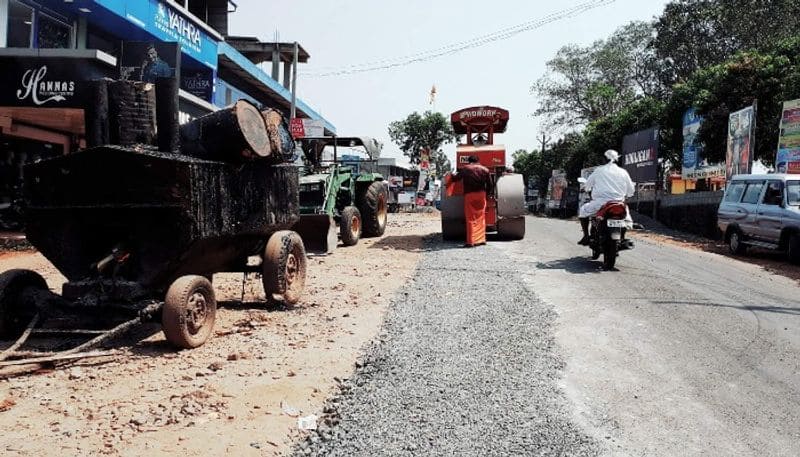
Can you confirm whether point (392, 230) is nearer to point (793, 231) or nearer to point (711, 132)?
point (793, 231)

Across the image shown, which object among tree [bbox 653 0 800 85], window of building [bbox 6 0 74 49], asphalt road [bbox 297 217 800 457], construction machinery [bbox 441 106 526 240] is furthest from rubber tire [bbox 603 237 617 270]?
tree [bbox 653 0 800 85]

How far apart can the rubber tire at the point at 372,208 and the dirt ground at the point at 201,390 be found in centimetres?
735

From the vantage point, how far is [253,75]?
99.2 feet

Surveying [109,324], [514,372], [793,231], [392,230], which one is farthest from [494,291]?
[392,230]

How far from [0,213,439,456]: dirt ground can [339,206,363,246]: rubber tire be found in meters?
5.74

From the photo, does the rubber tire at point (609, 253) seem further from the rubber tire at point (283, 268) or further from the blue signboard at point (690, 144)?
the blue signboard at point (690, 144)

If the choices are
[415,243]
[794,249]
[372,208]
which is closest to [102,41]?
[372,208]

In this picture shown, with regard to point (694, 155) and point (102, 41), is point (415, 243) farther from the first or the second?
point (694, 155)

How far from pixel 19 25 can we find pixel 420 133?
45.6 meters

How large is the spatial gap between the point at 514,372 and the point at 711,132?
1890 centimetres

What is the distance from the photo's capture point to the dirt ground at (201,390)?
10.8 ft

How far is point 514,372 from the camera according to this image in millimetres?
4344

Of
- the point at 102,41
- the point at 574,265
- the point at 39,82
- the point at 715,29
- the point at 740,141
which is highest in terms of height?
the point at 715,29

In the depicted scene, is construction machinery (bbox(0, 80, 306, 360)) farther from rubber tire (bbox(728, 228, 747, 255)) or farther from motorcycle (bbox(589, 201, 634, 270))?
rubber tire (bbox(728, 228, 747, 255))
